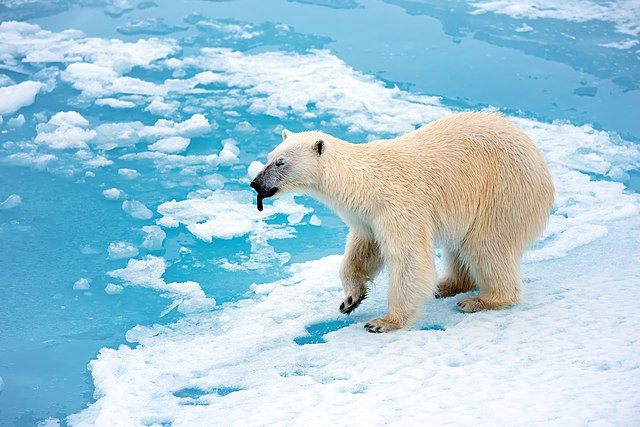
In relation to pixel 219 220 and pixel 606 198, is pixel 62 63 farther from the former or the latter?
pixel 606 198

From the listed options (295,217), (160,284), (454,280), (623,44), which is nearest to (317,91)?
(295,217)

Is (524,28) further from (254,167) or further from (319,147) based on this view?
(319,147)

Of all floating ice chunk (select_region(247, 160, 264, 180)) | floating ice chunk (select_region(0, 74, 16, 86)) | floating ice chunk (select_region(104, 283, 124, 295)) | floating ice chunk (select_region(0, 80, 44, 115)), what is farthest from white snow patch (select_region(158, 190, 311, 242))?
floating ice chunk (select_region(0, 74, 16, 86))

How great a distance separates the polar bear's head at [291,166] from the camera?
156 inches

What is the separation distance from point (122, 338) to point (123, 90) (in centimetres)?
433

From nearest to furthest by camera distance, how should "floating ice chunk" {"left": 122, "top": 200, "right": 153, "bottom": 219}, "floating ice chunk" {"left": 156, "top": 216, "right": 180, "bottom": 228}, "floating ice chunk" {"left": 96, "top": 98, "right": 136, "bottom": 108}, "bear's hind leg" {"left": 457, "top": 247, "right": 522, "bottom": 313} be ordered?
"bear's hind leg" {"left": 457, "top": 247, "right": 522, "bottom": 313}
"floating ice chunk" {"left": 156, "top": 216, "right": 180, "bottom": 228}
"floating ice chunk" {"left": 122, "top": 200, "right": 153, "bottom": 219}
"floating ice chunk" {"left": 96, "top": 98, "right": 136, "bottom": 108}

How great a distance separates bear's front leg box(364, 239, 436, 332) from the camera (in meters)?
3.93

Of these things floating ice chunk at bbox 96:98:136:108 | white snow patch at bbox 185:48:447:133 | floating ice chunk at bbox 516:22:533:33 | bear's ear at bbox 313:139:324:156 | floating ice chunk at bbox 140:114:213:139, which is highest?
floating ice chunk at bbox 516:22:533:33

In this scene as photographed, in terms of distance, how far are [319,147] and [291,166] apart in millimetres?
186

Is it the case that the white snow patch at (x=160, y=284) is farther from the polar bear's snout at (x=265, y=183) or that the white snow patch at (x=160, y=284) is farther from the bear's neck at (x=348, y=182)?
the bear's neck at (x=348, y=182)

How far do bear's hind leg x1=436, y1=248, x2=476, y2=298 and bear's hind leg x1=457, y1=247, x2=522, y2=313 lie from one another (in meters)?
0.30

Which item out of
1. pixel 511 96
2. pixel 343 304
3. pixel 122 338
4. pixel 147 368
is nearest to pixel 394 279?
pixel 343 304

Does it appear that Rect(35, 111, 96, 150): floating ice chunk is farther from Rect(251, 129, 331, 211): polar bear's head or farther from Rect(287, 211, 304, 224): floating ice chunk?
Rect(251, 129, 331, 211): polar bear's head

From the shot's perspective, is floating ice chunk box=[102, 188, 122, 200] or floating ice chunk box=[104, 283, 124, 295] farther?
floating ice chunk box=[102, 188, 122, 200]
